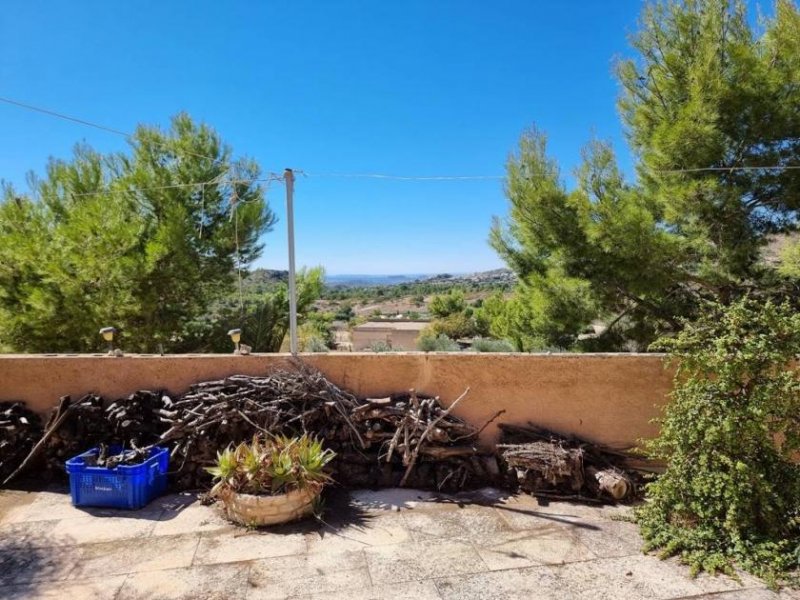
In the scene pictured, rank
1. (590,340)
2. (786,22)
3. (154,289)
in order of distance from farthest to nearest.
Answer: (154,289) → (590,340) → (786,22)

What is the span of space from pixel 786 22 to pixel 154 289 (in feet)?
44.9

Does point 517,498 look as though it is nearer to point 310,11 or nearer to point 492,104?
point 310,11

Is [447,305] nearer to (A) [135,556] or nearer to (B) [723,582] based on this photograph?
(B) [723,582]

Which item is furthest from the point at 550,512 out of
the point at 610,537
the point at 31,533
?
the point at 31,533

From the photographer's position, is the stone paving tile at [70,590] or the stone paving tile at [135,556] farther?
the stone paving tile at [135,556]

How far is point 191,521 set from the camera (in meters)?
3.71

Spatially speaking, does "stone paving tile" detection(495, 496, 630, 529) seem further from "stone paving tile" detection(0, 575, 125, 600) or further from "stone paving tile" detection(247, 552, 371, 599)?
"stone paving tile" detection(0, 575, 125, 600)

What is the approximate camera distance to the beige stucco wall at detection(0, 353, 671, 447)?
15.1 ft

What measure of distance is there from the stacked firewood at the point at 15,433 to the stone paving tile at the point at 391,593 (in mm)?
3712

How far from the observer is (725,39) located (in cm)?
657

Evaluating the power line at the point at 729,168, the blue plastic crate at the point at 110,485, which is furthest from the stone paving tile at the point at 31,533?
the power line at the point at 729,168

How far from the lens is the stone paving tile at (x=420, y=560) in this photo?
2988 millimetres

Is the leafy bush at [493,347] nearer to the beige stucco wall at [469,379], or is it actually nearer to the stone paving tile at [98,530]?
the beige stucco wall at [469,379]

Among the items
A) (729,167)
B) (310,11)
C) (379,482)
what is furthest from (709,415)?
(310,11)
